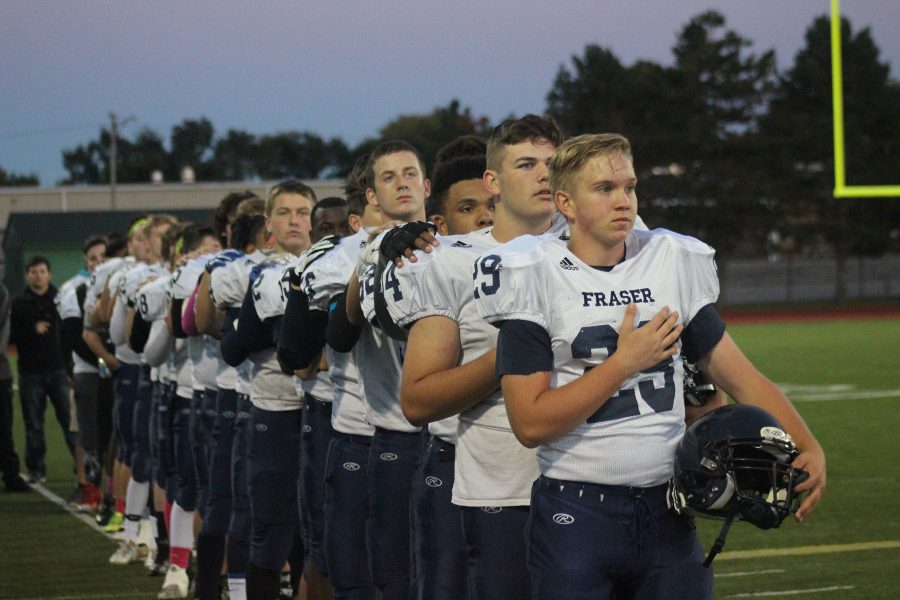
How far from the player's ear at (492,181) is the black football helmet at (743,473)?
3.32ft

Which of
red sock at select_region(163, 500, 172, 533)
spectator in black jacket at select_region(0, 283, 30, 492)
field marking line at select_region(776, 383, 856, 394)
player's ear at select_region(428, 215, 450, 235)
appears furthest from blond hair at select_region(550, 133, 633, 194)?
field marking line at select_region(776, 383, 856, 394)

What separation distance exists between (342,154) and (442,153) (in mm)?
104469

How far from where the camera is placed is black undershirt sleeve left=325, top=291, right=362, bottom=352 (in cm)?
469

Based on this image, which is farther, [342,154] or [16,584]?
[342,154]

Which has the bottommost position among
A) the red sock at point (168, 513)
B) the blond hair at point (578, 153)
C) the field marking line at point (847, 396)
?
the field marking line at point (847, 396)

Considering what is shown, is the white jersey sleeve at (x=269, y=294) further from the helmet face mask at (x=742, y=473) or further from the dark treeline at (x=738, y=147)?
the dark treeline at (x=738, y=147)

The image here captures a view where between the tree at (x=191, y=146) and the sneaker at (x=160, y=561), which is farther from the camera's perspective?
the tree at (x=191, y=146)

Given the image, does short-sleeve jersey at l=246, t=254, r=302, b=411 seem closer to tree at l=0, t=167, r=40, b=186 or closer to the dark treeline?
the dark treeline

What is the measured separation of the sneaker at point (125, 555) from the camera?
333 inches

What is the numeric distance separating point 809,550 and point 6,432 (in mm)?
7110

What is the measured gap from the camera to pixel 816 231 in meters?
56.1

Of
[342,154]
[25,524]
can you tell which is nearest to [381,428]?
[25,524]

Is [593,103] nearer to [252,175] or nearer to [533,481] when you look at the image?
[252,175]

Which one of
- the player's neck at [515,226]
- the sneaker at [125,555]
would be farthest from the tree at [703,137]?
the player's neck at [515,226]
